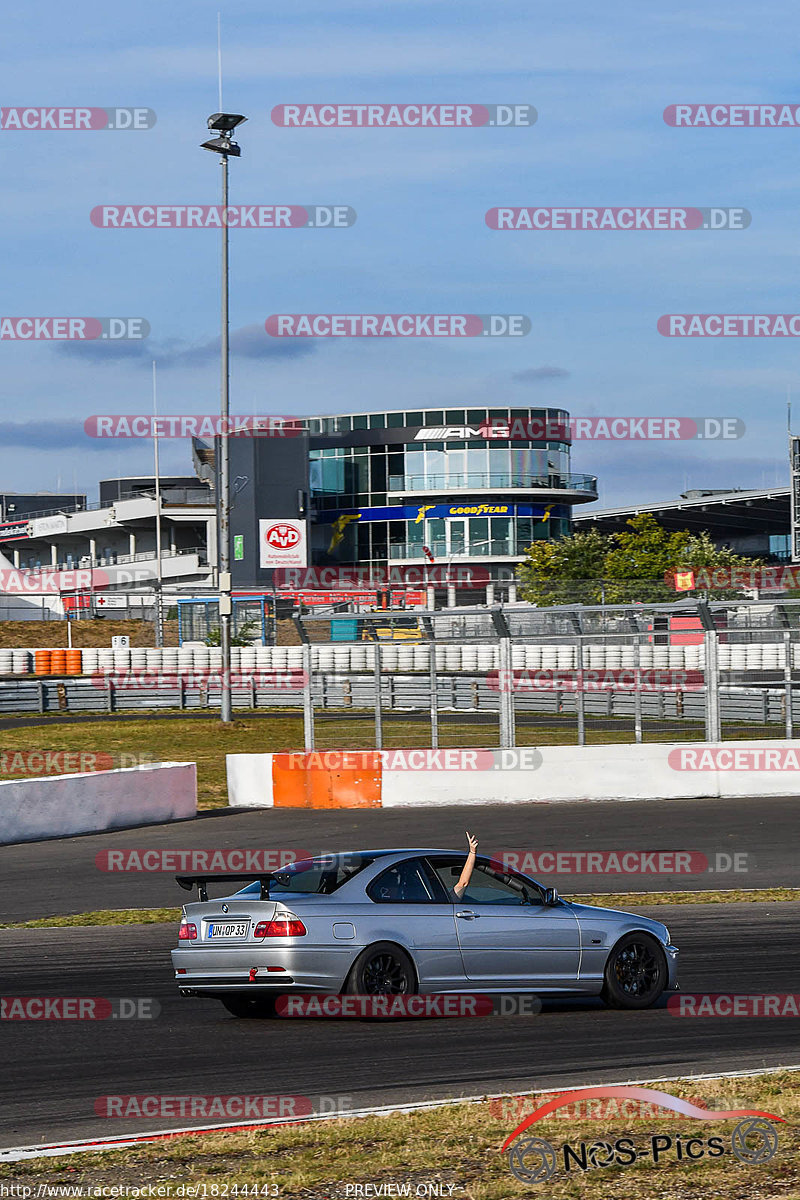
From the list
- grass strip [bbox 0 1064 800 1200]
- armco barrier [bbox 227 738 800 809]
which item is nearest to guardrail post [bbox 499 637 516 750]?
armco barrier [bbox 227 738 800 809]

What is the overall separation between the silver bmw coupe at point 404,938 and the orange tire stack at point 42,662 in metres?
40.9

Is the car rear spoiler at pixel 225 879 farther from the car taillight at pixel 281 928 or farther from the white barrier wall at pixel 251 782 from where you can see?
the white barrier wall at pixel 251 782

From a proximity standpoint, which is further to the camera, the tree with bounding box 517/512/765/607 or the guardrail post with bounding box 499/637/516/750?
the tree with bounding box 517/512/765/607

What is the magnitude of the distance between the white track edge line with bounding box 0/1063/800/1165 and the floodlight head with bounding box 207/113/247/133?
2615 cm

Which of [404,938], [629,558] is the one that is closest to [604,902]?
[404,938]

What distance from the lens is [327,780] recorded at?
73.5 feet

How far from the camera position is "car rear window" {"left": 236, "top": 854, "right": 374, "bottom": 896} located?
967cm

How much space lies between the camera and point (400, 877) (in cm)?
982

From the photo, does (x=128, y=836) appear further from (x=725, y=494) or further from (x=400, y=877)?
(x=725, y=494)

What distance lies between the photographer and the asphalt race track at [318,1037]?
24.4 ft

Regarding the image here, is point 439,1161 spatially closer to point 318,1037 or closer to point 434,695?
point 318,1037

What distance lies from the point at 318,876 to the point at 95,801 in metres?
11.2

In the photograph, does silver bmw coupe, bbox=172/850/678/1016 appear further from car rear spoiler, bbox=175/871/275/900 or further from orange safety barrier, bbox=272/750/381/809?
orange safety barrier, bbox=272/750/381/809

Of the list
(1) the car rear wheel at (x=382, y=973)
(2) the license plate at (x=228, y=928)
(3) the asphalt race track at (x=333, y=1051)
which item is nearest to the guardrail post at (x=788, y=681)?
(3) the asphalt race track at (x=333, y=1051)
